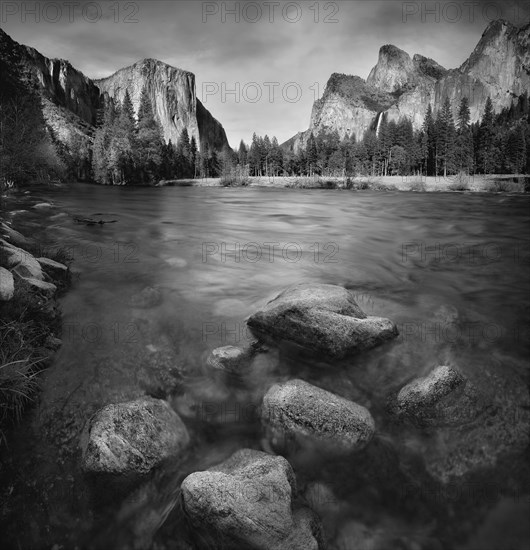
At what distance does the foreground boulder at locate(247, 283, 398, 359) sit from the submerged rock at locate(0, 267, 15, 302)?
3.68 meters

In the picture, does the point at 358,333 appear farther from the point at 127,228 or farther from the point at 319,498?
the point at 127,228

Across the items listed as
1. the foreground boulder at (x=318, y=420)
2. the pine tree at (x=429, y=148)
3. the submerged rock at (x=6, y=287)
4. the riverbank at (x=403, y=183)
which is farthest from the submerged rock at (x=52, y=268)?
the pine tree at (x=429, y=148)

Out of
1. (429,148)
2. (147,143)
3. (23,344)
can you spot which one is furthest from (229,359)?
(429,148)

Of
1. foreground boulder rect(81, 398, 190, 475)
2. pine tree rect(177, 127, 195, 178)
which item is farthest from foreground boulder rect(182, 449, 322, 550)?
pine tree rect(177, 127, 195, 178)

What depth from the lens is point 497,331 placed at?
248 inches

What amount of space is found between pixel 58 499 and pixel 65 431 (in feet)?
2.59

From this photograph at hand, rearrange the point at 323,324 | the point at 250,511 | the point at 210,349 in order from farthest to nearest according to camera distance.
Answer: the point at 210,349 < the point at 323,324 < the point at 250,511

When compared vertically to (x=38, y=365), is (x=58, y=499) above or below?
below

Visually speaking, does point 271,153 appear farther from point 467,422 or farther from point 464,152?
point 467,422

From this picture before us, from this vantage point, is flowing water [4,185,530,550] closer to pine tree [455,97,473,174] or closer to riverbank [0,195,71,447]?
riverbank [0,195,71,447]

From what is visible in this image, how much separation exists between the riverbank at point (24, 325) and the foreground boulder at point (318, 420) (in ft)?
9.52

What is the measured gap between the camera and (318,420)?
4148 mm

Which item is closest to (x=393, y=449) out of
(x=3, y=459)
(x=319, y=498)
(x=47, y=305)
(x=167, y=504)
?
(x=319, y=498)

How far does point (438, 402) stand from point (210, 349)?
3.38 m
